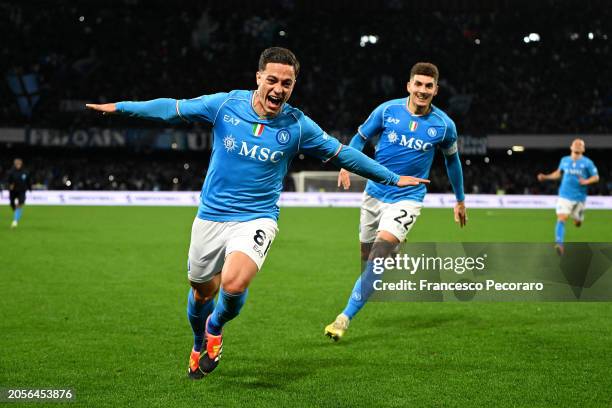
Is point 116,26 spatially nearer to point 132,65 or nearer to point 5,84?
point 132,65

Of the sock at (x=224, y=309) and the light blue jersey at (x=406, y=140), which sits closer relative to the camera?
the sock at (x=224, y=309)

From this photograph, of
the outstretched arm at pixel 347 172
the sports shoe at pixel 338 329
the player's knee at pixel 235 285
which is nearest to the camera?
the player's knee at pixel 235 285

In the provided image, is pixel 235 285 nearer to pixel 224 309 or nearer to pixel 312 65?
pixel 224 309

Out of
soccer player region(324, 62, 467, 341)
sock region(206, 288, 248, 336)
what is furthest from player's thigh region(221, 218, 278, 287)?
soccer player region(324, 62, 467, 341)

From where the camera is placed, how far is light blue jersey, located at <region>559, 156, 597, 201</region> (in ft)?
52.5

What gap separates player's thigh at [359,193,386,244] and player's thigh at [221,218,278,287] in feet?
8.55

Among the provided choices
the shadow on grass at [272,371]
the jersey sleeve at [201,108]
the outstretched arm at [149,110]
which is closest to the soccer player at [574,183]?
the shadow on grass at [272,371]

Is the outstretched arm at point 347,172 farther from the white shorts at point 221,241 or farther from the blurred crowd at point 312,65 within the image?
the blurred crowd at point 312,65

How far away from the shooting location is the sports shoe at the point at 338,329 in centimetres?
730

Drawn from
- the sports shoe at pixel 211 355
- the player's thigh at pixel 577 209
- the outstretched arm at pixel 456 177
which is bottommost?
the player's thigh at pixel 577 209

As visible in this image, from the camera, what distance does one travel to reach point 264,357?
668cm

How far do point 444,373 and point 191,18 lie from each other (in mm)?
43613

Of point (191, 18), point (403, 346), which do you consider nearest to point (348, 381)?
point (403, 346)

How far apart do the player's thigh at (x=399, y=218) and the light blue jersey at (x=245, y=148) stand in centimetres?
226
